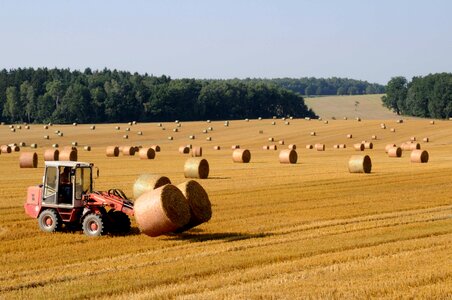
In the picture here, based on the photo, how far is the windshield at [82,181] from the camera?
67.6 feet

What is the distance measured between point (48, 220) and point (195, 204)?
3.75 meters

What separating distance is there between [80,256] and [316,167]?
3135 cm

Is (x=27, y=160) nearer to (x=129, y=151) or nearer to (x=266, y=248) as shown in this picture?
(x=129, y=151)

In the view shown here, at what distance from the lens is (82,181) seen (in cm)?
2073

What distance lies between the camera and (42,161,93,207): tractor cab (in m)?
20.6

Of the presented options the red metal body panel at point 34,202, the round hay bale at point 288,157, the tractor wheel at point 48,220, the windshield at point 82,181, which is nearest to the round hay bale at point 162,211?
the windshield at point 82,181

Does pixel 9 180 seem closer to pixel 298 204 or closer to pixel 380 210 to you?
pixel 298 204

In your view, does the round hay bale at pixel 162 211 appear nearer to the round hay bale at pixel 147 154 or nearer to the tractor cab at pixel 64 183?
the tractor cab at pixel 64 183

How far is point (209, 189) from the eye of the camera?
106 ft

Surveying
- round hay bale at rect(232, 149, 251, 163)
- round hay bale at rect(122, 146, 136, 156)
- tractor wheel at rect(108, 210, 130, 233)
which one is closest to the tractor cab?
tractor wheel at rect(108, 210, 130, 233)

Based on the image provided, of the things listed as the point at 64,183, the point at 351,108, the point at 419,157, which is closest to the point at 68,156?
the point at 419,157

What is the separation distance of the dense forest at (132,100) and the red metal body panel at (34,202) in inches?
4002

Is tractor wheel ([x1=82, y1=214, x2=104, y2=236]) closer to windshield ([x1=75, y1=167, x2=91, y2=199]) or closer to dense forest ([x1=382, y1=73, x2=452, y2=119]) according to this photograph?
windshield ([x1=75, y1=167, x2=91, y2=199])

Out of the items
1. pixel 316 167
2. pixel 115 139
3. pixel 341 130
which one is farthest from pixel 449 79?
pixel 316 167
